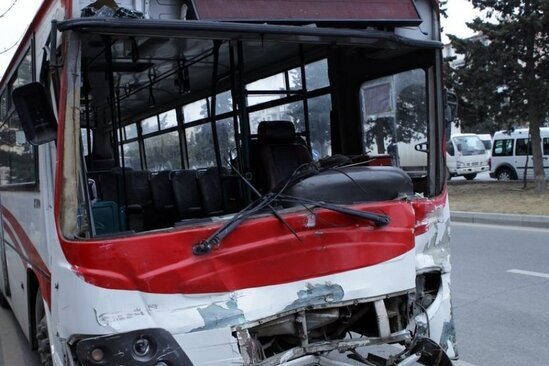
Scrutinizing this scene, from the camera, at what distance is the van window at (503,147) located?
2348cm

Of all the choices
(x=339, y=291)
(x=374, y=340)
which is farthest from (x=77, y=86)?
(x=374, y=340)

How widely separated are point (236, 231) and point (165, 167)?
4735mm

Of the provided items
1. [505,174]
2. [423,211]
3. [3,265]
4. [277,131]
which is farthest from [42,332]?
[505,174]

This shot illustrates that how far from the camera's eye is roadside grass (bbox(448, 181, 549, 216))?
13953 millimetres

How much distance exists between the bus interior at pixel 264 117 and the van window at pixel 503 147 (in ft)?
65.3

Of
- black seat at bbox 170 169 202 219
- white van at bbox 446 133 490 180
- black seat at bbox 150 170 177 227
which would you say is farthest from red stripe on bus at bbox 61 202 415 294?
white van at bbox 446 133 490 180

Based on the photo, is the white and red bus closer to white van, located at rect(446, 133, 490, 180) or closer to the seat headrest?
the seat headrest

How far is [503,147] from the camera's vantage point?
77.8ft

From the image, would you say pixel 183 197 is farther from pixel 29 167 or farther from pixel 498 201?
pixel 498 201

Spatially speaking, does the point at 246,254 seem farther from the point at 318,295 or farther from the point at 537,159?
the point at 537,159

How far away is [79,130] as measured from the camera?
9.45ft

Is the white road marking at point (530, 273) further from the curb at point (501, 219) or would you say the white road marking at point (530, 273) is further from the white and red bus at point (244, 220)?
the curb at point (501, 219)

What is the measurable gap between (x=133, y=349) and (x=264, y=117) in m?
3.12

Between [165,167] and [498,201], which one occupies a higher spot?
[165,167]
